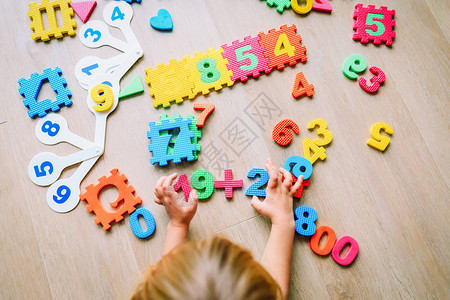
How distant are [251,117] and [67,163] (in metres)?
0.51

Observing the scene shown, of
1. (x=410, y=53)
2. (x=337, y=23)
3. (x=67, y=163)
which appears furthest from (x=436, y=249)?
(x=67, y=163)

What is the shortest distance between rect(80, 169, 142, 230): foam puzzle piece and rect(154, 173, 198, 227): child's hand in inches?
2.9

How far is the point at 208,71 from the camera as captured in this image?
949 millimetres

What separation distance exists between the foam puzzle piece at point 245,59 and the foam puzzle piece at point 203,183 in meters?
0.28

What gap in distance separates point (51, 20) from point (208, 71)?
487mm

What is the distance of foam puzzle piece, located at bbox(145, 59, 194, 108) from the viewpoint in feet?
3.06

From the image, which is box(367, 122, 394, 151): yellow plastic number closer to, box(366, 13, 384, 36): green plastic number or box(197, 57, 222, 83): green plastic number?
box(366, 13, 384, 36): green plastic number

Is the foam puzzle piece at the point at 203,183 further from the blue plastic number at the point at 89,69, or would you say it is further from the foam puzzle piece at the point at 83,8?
the foam puzzle piece at the point at 83,8

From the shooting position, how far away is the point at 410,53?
1.00m

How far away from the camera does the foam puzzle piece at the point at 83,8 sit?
99 cm

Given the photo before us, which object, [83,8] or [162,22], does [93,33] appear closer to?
[83,8]

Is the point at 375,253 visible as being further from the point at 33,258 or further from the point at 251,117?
the point at 33,258

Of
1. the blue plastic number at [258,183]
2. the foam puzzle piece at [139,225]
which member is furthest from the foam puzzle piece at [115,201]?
the blue plastic number at [258,183]

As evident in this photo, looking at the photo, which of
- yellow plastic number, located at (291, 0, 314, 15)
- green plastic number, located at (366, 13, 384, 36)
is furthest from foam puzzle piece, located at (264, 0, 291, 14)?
green plastic number, located at (366, 13, 384, 36)
